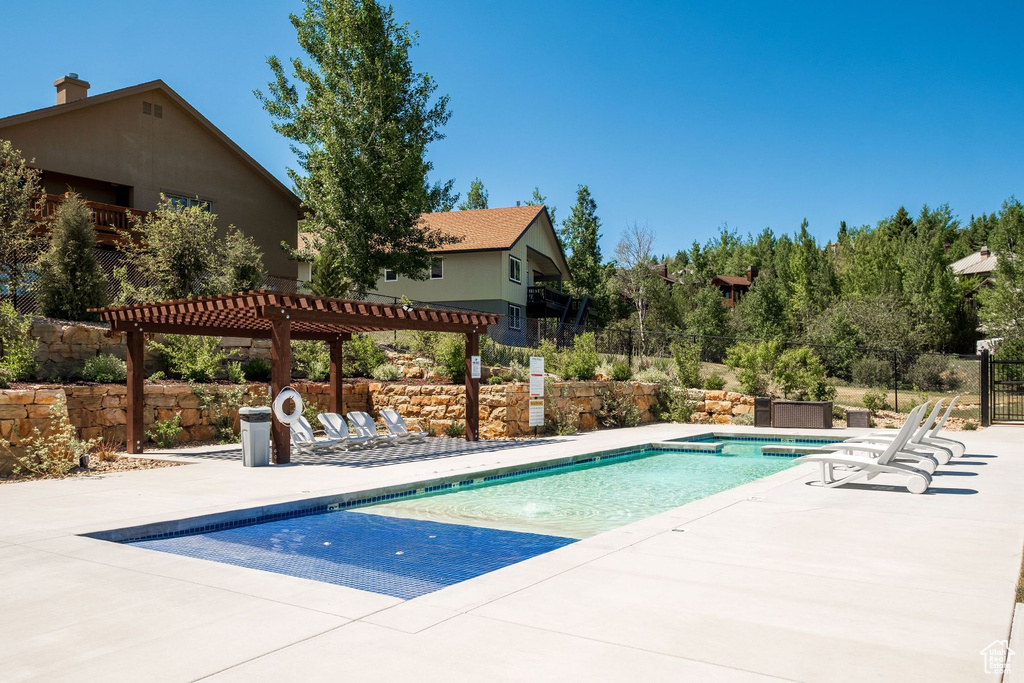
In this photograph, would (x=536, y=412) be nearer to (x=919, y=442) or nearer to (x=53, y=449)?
(x=919, y=442)

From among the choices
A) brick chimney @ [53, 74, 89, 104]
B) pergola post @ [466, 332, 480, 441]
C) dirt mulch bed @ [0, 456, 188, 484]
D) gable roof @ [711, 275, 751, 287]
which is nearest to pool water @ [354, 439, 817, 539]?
pergola post @ [466, 332, 480, 441]

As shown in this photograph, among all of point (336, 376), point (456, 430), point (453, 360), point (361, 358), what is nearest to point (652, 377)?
point (453, 360)

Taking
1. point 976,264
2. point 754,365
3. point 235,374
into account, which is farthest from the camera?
point 976,264

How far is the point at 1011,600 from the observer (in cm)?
439

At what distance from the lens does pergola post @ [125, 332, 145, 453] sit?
12680 mm

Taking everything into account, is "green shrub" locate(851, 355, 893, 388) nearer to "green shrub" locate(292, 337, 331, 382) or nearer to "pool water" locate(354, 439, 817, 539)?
"pool water" locate(354, 439, 817, 539)

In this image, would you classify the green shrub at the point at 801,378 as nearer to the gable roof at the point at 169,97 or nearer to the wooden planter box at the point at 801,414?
the wooden planter box at the point at 801,414

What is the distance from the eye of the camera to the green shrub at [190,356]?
15.6 m

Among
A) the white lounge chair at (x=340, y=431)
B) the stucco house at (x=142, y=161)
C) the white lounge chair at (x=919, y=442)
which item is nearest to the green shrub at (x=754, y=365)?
the white lounge chair at (x=919, y=442)

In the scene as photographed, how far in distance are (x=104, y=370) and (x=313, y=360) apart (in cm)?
557

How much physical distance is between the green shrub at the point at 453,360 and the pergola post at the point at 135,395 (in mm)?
6900

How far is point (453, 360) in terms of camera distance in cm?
1744

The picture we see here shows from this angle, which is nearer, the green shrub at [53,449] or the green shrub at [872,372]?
the green shrub at [53,449]

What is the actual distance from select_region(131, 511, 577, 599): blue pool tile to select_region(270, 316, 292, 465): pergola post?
4.06 m
